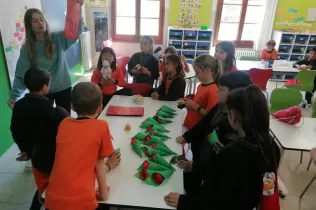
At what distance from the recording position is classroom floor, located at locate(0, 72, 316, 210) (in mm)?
2074

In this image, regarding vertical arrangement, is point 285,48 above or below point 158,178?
above

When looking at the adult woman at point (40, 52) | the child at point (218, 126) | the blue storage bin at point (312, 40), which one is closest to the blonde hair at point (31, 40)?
the adult woman at point (40, 52)

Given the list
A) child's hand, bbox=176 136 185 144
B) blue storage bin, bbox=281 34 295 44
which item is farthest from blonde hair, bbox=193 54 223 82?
blue storage bin, bbox=281 34 295 44

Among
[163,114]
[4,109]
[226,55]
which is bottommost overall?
[4,109]

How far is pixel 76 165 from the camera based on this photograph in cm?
105

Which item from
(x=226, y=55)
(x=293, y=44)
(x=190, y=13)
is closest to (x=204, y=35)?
(x=190, y=13)

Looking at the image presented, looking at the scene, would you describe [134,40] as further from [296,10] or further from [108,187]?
[108,187]

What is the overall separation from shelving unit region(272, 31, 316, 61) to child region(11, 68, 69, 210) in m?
5.94

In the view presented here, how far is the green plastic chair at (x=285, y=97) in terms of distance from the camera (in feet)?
9.30

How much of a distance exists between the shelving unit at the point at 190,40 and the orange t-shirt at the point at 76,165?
17.0 ft

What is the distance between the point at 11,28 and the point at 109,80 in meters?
1.26

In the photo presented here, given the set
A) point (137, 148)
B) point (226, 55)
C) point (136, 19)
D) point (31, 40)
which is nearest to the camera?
point (137, 148)

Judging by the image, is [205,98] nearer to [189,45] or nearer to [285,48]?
[189,45]

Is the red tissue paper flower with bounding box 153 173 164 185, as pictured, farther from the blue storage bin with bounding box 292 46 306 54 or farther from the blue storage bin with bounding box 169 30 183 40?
the blue storage bin with bounding box 292 46 306 54
